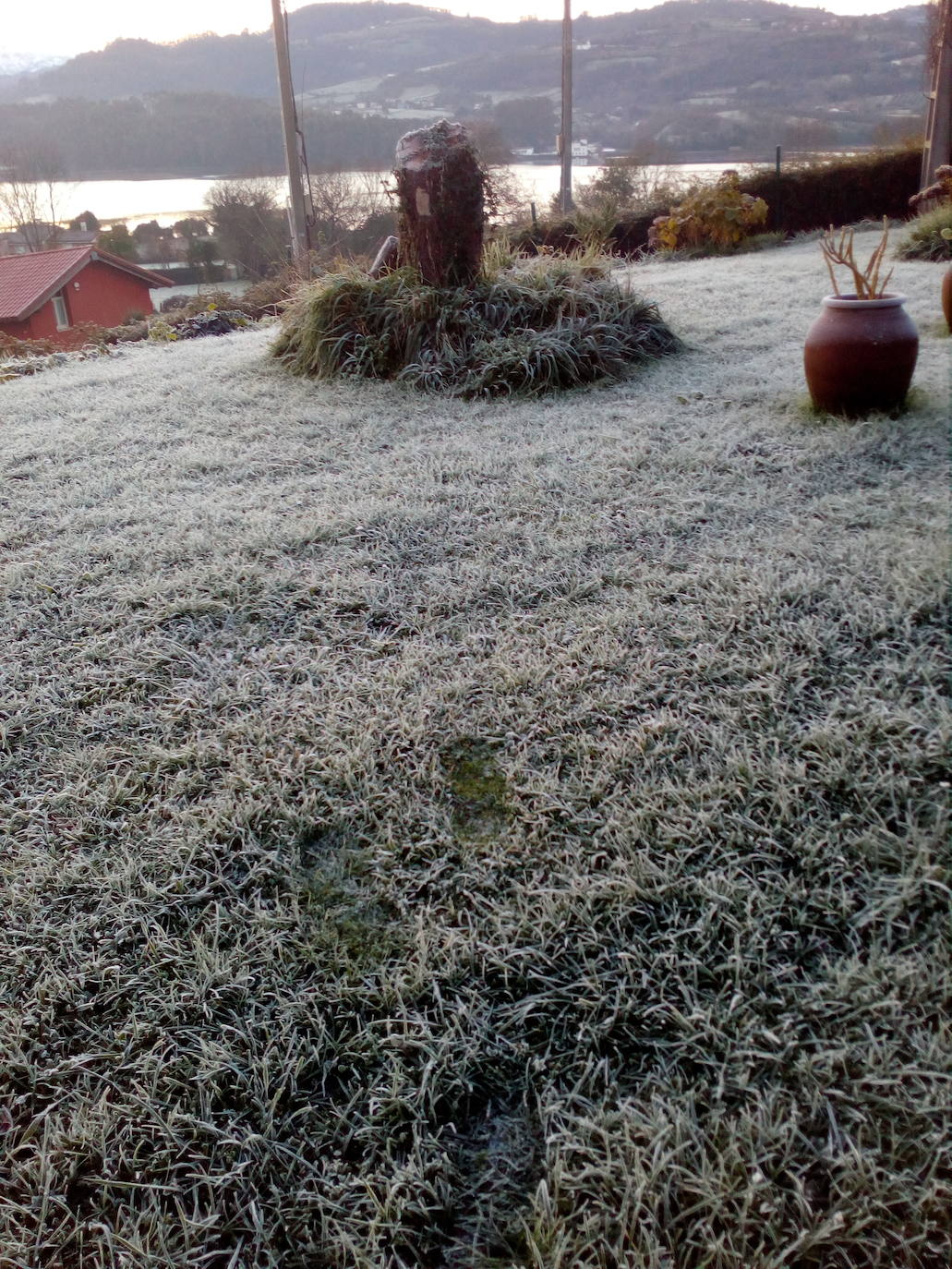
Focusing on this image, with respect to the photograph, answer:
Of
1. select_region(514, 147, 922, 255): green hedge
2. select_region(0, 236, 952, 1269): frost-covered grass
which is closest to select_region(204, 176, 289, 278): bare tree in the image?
select_region(514, 147, 922, 255): green hedge

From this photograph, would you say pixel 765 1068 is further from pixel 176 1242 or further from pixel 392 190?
pixel 392 190

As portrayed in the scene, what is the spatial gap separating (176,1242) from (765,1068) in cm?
71

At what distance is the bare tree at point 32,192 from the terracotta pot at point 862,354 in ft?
72.3

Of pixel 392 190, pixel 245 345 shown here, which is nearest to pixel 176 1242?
pixel 392 190

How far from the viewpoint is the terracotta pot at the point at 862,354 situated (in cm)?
301

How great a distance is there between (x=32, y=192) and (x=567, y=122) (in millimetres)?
14415

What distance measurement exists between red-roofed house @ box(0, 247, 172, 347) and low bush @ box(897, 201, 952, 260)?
43.6 ft

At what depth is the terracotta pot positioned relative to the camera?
9.89 ft

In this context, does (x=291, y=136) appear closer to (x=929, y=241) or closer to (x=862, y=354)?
(x=929, y=241)

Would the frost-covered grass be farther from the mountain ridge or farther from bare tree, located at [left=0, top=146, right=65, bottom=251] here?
bare tree, located at [left=0, top=146, right=65, bottom=251]

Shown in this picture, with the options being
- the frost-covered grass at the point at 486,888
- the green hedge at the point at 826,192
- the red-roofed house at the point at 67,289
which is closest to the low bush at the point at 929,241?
the green hedge at the point at 826,192

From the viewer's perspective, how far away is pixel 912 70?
524 inches

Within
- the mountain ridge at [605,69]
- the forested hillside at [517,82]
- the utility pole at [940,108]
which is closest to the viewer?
the utility pole at [940,108]

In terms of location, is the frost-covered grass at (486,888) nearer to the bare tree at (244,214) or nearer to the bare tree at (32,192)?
the bare tree at (244,214)
